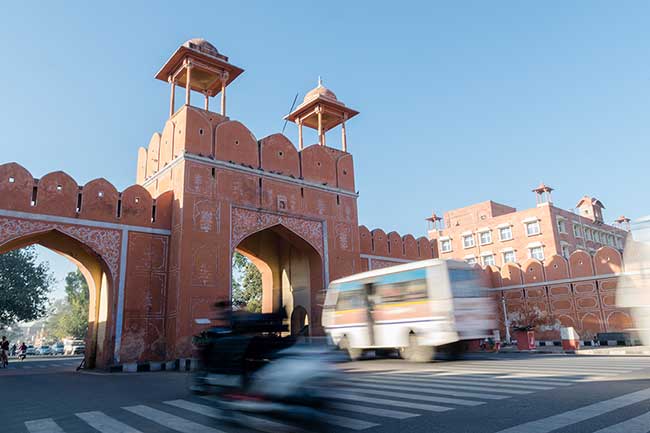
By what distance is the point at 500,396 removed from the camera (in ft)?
20.4

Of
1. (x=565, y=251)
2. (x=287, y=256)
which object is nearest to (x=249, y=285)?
(x=287, y=256)

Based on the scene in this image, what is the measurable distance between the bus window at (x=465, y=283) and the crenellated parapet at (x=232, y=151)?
9410 mm

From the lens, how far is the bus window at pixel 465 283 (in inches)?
507

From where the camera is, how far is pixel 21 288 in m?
31.3

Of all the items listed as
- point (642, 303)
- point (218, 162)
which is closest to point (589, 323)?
point (642, 303)

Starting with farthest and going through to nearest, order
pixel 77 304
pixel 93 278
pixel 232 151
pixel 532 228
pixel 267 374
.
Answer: pixel 77 304
pixel 532 228
pixel 232 151
pixel 93 278
pixel 267 374

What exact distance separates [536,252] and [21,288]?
40.4m

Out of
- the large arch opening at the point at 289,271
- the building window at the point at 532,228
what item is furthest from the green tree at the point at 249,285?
the building window at the point at 532,228

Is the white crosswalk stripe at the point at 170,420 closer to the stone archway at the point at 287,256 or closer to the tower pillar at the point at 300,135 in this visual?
the stone archway at the point at 287,256

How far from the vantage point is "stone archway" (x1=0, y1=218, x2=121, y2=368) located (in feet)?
47.5

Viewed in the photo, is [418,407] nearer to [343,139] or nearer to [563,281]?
[343,139]

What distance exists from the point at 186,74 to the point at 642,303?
17.8 meters

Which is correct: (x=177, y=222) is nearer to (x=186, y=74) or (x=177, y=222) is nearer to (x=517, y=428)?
(x=186, y=74)

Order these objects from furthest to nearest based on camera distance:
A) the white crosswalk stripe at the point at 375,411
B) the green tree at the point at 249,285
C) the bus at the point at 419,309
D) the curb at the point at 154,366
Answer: the green tree at the point at 249,285 < the curb at the point at 154,366 < the bus at the point at 419,309 < the white crosswalk stripe at the point at 375,411
